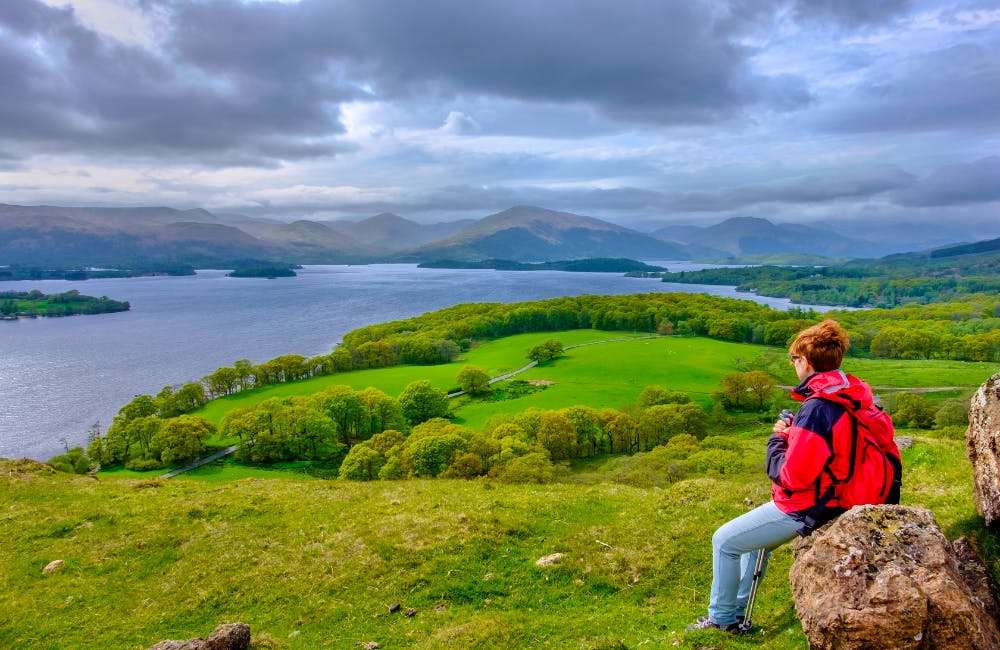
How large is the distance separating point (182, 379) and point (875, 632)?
153 m

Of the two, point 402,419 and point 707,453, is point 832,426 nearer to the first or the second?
point 707,453

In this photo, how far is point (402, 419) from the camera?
9269 centimetres

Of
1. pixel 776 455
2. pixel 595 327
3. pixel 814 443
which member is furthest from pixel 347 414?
pixel 595 327

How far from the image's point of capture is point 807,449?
745 centimetres

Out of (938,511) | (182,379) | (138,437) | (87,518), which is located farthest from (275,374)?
(938,511)

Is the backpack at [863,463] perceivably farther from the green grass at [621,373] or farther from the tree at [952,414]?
the green grass at [621,373]

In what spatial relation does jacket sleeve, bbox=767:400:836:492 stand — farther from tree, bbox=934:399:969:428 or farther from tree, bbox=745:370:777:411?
tree, bbox=745:370:777:411

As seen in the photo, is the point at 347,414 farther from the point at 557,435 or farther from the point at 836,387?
the point at 836,387

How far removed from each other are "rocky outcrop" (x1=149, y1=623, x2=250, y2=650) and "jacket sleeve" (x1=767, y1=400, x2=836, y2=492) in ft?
39.7

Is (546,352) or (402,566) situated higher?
(402,566)

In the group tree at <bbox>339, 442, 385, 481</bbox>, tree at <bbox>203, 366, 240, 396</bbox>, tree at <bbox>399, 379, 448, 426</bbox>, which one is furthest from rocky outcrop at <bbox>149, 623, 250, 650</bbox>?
tree at <bbox>203, 366, 240, 396</bbox>

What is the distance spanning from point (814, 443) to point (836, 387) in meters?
0.88

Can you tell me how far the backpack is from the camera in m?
7.36

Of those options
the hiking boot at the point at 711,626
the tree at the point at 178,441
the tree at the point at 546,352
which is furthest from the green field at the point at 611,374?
the hiking boot at the point at 711,626
